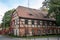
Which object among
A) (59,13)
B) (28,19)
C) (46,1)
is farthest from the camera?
(46,1)

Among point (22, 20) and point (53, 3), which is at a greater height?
point (53, 3)

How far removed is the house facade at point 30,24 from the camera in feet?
121

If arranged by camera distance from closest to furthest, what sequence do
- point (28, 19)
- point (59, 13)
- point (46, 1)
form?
1. point (59, 13)
2. point (28, 19)
3. point (46, 1)

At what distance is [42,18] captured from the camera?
41.5 metres

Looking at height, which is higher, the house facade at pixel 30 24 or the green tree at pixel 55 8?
the green tree at pixel 55 8

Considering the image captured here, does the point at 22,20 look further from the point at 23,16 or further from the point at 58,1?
the point at 58,1

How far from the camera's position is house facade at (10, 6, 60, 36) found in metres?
37.0

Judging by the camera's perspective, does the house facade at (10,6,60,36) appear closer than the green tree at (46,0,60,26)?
No

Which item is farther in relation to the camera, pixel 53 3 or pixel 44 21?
pixel 44 21

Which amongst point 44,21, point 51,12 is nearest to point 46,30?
point 44,21

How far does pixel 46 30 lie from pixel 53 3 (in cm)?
818

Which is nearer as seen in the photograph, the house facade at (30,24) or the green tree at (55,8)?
the green tree at (55,8)

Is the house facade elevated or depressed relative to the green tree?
depressed

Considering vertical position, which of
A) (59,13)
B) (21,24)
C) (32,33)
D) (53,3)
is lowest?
(32,33)
